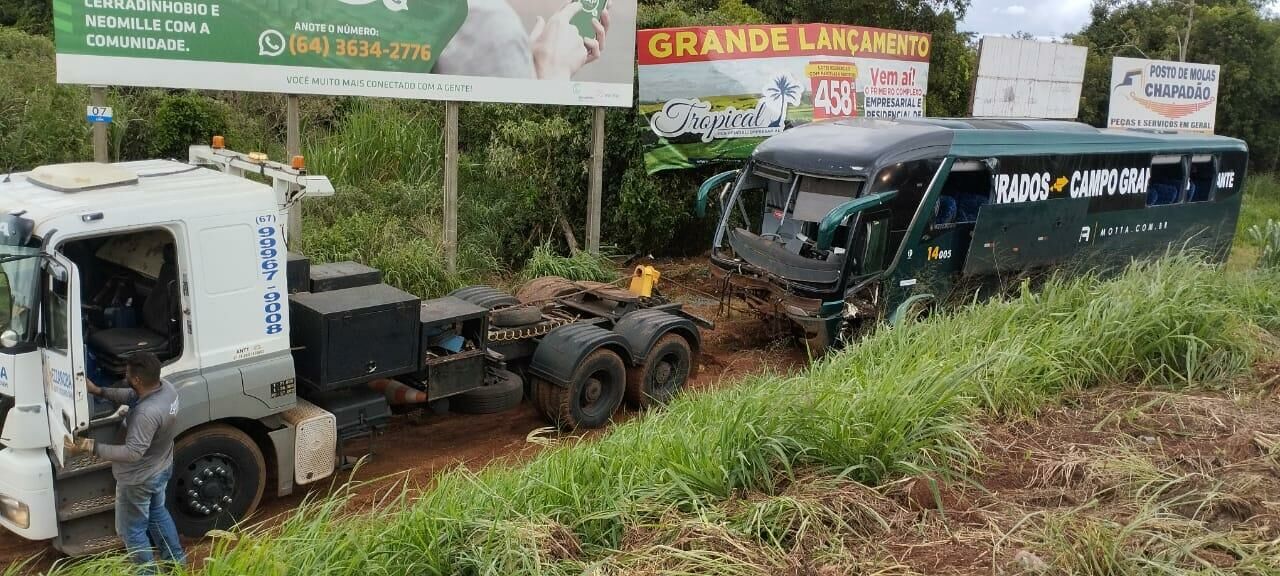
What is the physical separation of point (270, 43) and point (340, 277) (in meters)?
3.37

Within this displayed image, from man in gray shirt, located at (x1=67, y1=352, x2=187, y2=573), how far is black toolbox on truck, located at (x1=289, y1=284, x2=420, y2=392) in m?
1.06

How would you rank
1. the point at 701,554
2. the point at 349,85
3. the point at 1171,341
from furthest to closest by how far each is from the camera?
the point at 349,85 < the point at 1171,341 < the point at 701,554

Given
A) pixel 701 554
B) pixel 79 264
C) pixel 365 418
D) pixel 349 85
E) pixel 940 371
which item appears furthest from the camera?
pixel 349 85

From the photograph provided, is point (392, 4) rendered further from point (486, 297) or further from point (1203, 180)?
point (1203, 180)

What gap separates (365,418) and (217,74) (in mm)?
4243

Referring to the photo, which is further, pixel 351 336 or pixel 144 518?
pixel 351 336

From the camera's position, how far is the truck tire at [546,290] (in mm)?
9227

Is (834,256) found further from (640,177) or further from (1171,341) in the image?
(640,177)

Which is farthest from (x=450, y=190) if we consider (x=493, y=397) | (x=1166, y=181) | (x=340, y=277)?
(x=1166, y=181)

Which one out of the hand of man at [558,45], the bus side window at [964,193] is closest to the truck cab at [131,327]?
the hand of man at [558,45]

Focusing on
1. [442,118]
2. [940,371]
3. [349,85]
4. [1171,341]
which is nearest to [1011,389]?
[940,371]

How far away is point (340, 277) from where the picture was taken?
7.43 m

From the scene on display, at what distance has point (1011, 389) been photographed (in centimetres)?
658

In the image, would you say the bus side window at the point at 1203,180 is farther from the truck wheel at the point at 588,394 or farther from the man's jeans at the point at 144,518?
the man's jeans at the point at 144,518
